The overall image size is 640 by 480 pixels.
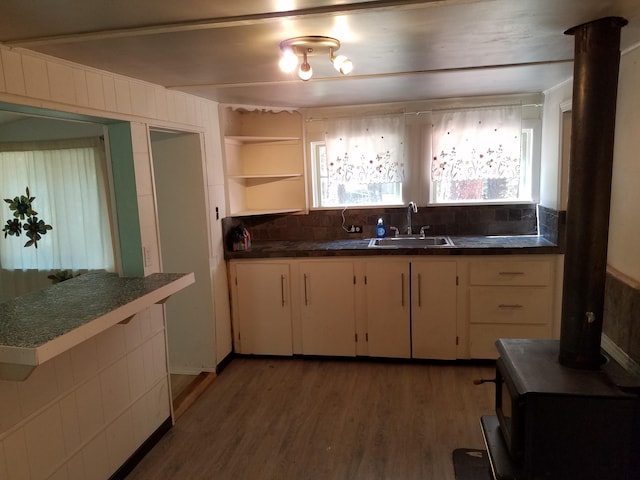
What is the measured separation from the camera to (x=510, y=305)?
336 centimetres

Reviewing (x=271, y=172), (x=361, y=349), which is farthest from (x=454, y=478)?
(x=271, y=172)

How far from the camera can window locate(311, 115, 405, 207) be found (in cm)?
390

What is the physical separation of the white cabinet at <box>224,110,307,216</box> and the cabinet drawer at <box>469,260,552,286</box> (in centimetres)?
161

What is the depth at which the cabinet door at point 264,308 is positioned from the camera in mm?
3650

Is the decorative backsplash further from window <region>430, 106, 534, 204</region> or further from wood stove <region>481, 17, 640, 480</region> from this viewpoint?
wood stove <region>481, 17, 640, 480</region>

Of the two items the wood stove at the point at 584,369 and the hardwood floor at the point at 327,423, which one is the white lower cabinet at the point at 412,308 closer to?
the hardwood floor at the point at 327,423

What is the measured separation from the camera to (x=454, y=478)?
227 cm

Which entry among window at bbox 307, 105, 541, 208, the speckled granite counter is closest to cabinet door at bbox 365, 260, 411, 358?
window at bbox 307, 105, 541, 208

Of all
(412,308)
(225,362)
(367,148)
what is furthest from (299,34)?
(225,362)

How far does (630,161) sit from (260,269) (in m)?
2.56

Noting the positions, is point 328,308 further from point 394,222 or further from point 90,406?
point 90,406

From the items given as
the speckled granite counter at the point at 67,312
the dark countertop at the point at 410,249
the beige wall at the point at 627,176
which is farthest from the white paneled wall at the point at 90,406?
the beige wall at the point at 627,176

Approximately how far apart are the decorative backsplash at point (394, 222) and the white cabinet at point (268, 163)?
0.15 m

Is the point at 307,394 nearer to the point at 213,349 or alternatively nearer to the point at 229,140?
the point at 213,349
